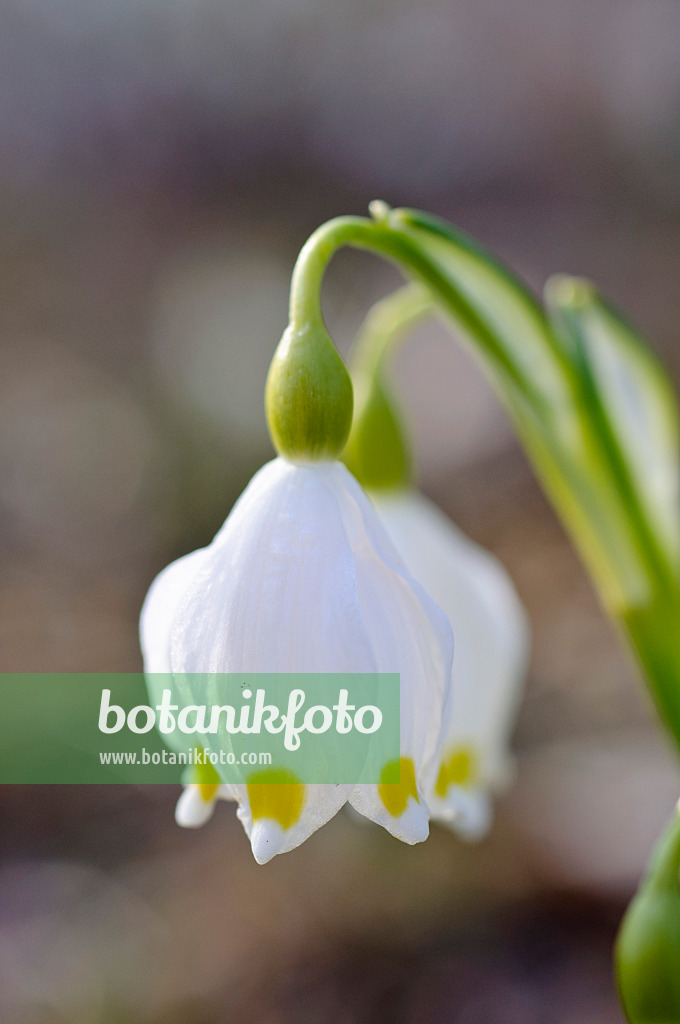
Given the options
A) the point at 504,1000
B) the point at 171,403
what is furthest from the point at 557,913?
the point at 171,403

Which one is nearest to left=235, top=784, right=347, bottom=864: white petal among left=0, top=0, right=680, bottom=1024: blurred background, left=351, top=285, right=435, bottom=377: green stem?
left=351, top=285, right=435, bottom=377: green stem

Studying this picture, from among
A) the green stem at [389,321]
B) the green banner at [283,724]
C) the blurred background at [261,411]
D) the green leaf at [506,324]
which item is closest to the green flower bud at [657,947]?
the green banner at [283,724]

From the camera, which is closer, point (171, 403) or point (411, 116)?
point (171, 403)

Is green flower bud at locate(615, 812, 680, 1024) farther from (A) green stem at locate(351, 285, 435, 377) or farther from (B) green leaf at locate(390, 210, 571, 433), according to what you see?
(A) green stem at locate(351, 285, 435, 377)

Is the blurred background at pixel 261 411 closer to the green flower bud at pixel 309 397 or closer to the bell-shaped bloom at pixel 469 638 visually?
the bell-shaped bloom at pixel 469 638

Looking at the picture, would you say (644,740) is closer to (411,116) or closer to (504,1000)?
(504,1000)
